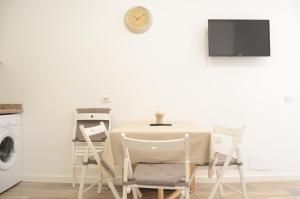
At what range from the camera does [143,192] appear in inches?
107

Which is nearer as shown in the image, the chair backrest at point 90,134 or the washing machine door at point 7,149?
the chair backrest at point 90,134

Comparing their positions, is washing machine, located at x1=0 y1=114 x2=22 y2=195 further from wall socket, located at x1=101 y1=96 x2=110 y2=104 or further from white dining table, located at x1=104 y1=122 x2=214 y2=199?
white dining table, located at x1=104 y1=122 x2=214 y2=199

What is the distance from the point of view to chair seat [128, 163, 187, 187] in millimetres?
1642

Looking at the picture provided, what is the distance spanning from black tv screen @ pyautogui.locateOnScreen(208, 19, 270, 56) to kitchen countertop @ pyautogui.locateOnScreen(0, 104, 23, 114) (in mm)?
2472

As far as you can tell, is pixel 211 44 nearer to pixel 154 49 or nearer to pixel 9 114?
pixel 154 49

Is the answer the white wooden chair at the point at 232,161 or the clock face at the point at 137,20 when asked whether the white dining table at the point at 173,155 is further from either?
the clock face at the point at 137,20

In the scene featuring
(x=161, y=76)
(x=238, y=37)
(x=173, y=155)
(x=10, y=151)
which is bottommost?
(x=10, y=151)

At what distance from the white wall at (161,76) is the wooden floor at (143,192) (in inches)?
8.6

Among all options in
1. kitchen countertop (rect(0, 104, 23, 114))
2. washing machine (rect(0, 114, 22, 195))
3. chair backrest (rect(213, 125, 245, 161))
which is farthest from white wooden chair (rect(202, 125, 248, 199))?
kitchen countertop (rect(0, 104, 23, 114))

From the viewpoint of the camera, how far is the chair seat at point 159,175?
1642mm

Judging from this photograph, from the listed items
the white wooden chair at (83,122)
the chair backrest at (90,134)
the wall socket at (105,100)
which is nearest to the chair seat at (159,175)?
the chair backrest at (90,134)

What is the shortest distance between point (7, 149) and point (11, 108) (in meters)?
0.49

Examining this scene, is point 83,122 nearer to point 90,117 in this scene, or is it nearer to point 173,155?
point 90,117

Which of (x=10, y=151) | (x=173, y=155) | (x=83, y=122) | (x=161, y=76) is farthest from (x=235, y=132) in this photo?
(x=10, y=151)
